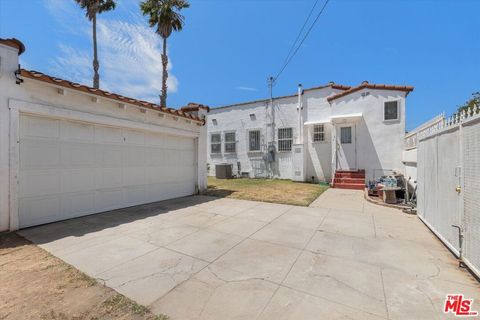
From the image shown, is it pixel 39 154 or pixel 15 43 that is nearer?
pixel 15 43

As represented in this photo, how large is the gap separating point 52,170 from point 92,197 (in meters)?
1.15

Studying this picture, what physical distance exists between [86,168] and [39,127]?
4.35 ft

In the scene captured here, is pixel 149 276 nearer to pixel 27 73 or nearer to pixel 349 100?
pixel 27 73

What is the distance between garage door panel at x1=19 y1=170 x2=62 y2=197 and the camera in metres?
4.58

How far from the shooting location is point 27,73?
4.41 metres

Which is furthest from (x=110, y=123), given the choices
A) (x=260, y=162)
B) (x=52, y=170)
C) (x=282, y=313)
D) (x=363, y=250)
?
(x=260, y=162)

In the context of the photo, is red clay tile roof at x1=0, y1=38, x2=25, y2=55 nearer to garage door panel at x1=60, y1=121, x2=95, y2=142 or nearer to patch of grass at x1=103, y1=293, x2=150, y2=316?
garage door panel at x1=60, y1=121, x2=95, y2=142

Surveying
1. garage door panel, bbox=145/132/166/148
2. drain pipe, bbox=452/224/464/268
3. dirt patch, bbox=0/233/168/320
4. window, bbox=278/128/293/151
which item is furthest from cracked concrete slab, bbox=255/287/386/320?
window, bbox=278/128/293/151

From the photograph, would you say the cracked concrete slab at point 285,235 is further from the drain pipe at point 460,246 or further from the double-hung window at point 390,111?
the double-hung window at point 390,111

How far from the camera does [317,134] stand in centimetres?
1306

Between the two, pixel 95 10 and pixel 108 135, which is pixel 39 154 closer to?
pixel 108 135

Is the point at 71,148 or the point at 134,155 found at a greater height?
the point at 71,148

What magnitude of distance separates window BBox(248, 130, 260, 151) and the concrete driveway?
33.0 ft

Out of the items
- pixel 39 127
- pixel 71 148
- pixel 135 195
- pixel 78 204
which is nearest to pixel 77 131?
pixel 71 148
